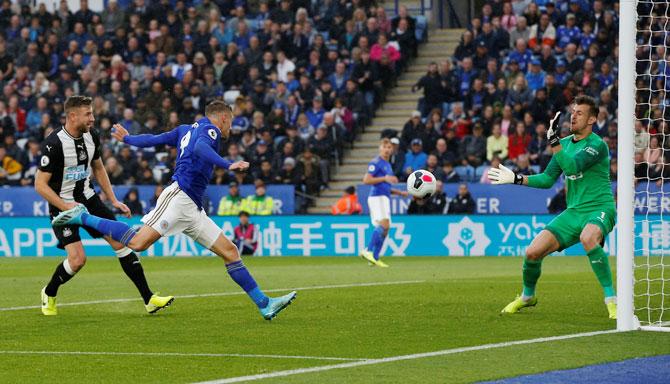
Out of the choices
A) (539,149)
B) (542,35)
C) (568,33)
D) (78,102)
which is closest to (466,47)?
(542,35)

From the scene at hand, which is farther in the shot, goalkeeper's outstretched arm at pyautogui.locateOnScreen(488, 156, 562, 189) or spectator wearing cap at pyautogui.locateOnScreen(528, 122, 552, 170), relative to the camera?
spectator wearing cap at pyautogui.locateOnScreen(528, 122, 552, 170)

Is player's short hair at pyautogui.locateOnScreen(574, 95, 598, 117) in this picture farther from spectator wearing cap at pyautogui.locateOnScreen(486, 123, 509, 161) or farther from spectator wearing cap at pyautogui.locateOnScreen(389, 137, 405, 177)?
spectator wearing cap at pyautogui.locateOnScreen(389, 137, 405, 177)

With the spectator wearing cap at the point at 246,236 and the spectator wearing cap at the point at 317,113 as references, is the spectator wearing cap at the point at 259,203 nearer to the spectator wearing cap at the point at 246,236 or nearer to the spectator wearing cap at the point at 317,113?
the spectator wearing cap at the point at 246,236

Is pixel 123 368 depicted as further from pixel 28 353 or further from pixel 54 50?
pixel 54 50

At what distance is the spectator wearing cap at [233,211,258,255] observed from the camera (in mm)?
26062

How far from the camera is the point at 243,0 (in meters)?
34.3

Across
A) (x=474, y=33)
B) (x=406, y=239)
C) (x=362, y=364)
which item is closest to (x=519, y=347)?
(x=362, y=364)

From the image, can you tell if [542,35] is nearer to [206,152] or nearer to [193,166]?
[193,166]

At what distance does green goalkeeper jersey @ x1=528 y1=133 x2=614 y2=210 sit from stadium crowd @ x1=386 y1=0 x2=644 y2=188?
13515 mm

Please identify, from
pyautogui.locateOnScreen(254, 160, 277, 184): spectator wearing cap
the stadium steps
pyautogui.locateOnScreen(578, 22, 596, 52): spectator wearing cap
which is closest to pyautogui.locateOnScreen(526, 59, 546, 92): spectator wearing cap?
pyautogui.locateOnScreen(578, 22, 596, 52): spectator wearing cap

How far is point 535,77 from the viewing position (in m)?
28.0

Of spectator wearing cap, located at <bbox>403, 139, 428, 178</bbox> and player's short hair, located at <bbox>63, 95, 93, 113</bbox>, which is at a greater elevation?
player's short hair, located at <bbox>63, 95, 93, 113</bbox>

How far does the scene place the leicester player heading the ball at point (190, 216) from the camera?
444 inches

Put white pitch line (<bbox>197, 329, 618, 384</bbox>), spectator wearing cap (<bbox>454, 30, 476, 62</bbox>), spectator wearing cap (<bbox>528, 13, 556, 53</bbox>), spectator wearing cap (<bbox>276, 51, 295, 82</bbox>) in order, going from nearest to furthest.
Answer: white pitch line (<bbox>197, 329, 618, 384</bbox>) → spectator wearing cap (<bbox>528, 13, 556, 53</bbox>) → spectator wearing cap (<bbox>454, 30, 476, 62</bbox>) → spectator wearing cap (<bbox>276, 51, 295, 82</bbox>)
